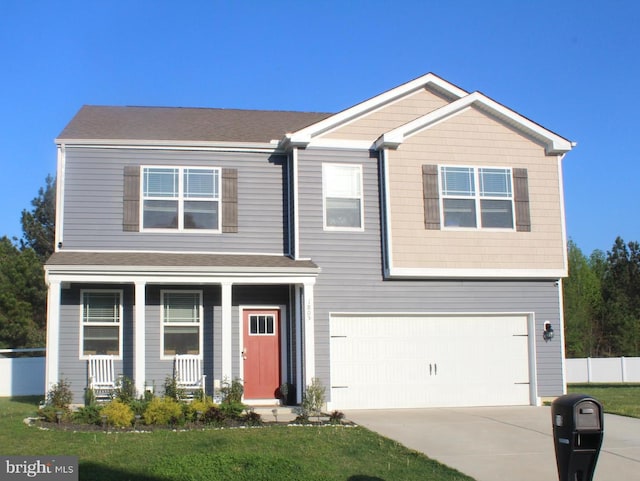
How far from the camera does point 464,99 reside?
15750 mm

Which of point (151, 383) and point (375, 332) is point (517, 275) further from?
A: point (151, 383)

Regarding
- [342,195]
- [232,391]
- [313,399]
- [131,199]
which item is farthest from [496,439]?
[131,199]

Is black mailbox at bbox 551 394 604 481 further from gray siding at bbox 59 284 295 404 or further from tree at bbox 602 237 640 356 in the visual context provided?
tree at bbox 602 237 640 356

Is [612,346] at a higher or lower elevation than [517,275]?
lower

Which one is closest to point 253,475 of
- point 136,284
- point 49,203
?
point 136,284

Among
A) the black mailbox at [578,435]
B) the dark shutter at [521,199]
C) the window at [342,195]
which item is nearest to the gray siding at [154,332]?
the window at [342,195]

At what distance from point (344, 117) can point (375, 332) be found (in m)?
4.57

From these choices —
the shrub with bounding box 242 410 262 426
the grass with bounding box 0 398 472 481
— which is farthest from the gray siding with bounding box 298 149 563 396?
the grass with bounding box 0 398 472 481

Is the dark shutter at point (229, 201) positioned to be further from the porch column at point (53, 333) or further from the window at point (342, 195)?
the porch column at point (53, 333)

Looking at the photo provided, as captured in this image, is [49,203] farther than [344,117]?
Yes

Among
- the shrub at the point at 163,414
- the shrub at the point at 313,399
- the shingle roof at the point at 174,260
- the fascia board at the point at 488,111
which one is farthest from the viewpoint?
the fascia board at the point at 488,111

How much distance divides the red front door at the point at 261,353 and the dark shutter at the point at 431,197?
3.77 m

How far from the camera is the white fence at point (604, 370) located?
98.1 ft

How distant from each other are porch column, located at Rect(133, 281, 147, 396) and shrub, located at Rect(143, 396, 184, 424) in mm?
1742
